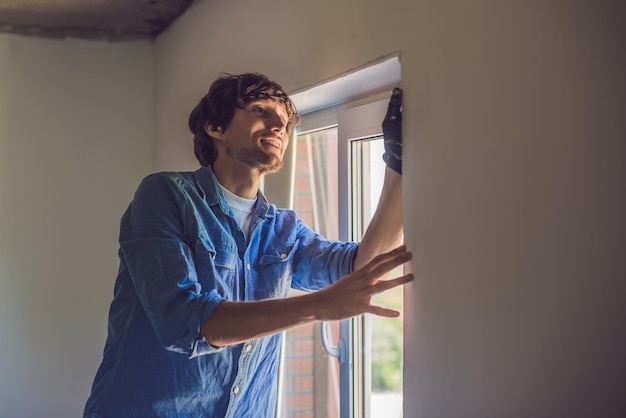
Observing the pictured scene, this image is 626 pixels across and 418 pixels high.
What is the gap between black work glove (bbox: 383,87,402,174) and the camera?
1295 millimetres

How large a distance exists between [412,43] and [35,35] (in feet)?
6.77

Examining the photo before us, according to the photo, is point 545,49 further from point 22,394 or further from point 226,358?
point 22,394

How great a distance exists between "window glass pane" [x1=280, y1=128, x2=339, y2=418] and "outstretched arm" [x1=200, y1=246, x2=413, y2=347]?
0.68 metres

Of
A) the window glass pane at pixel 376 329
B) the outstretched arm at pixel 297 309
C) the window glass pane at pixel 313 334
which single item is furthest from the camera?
the window glass pane at pixel 313 334

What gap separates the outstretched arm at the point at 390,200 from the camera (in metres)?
1.30

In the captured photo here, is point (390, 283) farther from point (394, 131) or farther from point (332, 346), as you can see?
point (332, 346)

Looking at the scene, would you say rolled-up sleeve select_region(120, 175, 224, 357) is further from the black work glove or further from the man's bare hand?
the black work glove

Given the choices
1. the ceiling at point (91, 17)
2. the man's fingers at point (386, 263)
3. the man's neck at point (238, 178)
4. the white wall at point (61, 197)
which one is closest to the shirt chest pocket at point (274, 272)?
the man's neck at point (238, 178)

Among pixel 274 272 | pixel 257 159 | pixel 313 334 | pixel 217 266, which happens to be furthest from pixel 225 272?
pixel 313 334

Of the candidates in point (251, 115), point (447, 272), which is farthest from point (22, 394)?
point (447, 272)

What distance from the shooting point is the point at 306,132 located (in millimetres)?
1973

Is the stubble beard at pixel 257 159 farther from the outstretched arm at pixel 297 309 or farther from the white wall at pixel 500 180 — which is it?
the outstretched arm at pixel 297 309

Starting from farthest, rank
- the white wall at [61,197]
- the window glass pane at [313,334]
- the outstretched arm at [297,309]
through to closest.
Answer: the white wall at [61,197] → the window glass pane at [313,334] → the outstretched arm at [297,309]

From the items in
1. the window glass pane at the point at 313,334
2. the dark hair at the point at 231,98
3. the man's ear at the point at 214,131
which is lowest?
the window glass pane at the point at 313,334
